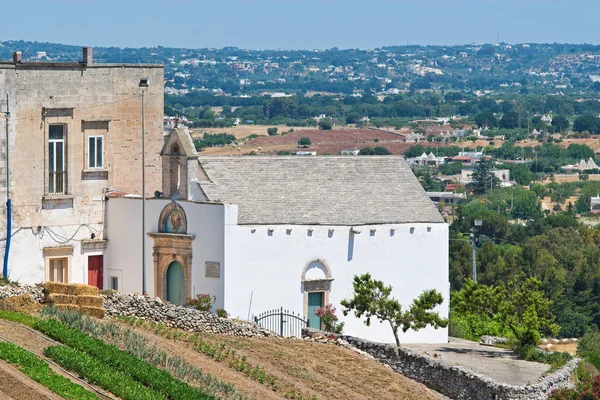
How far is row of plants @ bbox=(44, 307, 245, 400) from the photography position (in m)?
26.6

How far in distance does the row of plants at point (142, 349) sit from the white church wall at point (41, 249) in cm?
775

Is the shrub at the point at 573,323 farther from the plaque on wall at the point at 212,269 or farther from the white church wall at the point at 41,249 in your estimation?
the plaque on wall at the point at 212,269

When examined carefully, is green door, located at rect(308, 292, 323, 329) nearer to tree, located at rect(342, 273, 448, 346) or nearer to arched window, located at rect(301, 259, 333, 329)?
arched window, located at rect(301, 259, 333, 329)

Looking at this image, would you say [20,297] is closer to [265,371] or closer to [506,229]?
[265,371]

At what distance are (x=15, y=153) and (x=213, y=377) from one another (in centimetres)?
1228

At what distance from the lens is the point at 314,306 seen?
123 feet

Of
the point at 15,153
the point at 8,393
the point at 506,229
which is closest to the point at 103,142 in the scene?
the point at 15,153

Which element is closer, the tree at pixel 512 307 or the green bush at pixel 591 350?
the green bush at pixel 591 350

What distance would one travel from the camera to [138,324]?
102 feet

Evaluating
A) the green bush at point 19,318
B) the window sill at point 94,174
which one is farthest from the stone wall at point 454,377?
the window sill at point 94,174

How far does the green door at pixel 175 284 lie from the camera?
37.3 meters

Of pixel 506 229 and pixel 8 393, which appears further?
pixel 506 229

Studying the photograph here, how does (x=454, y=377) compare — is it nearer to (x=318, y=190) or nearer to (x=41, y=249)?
(x=318, y=190)

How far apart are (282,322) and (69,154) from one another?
7157 mm
